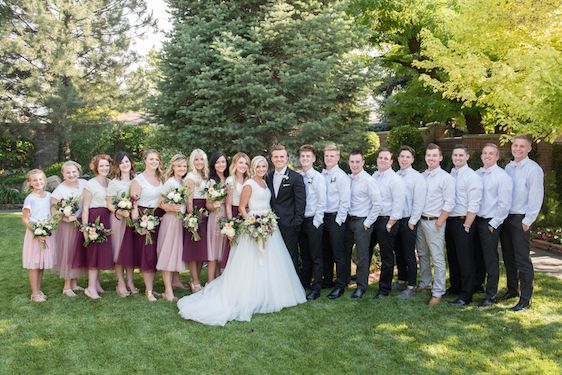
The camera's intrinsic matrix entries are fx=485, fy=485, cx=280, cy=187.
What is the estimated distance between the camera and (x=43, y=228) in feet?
21.7

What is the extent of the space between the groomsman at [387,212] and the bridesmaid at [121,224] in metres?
3.55

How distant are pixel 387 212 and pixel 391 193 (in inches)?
11.5

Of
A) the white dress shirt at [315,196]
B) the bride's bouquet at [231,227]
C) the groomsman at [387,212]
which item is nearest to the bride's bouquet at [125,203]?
the bride's bouquet at [231,227]

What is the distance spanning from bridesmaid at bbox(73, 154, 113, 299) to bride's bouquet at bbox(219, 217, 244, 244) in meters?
1.69

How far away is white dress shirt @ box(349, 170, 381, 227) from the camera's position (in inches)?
262

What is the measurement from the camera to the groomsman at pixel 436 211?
6.39m

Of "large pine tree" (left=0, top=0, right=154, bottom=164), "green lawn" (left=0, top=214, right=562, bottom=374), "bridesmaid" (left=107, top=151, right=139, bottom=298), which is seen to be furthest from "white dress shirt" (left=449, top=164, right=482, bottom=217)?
"large pine tree" (left=0, top=0, right=154, bottom=164)

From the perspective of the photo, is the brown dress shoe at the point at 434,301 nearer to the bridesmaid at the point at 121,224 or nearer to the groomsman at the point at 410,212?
the groomsman at the point at 410,212

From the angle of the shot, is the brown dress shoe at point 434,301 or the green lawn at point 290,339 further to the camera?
the brown dress shoe at point 434,301

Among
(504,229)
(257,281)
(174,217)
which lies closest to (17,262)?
(174,217)

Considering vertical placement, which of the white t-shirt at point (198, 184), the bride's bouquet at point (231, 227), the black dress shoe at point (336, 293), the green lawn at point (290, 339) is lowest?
the green lawn at point (290, 339)

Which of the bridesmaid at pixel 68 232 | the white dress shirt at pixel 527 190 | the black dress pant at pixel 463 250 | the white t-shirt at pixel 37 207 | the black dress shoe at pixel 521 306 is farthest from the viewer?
the bridesmaid at pixel 68 232

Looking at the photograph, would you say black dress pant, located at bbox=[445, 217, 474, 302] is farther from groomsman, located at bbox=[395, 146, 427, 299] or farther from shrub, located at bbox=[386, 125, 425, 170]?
shrub, located at bbox=[386, 125, 425, 170]

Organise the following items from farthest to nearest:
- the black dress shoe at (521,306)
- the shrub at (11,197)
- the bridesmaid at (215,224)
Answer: the shrub at (11,197)
the bridesmaid at (215,224)
the black dress shoe at (521,306)
